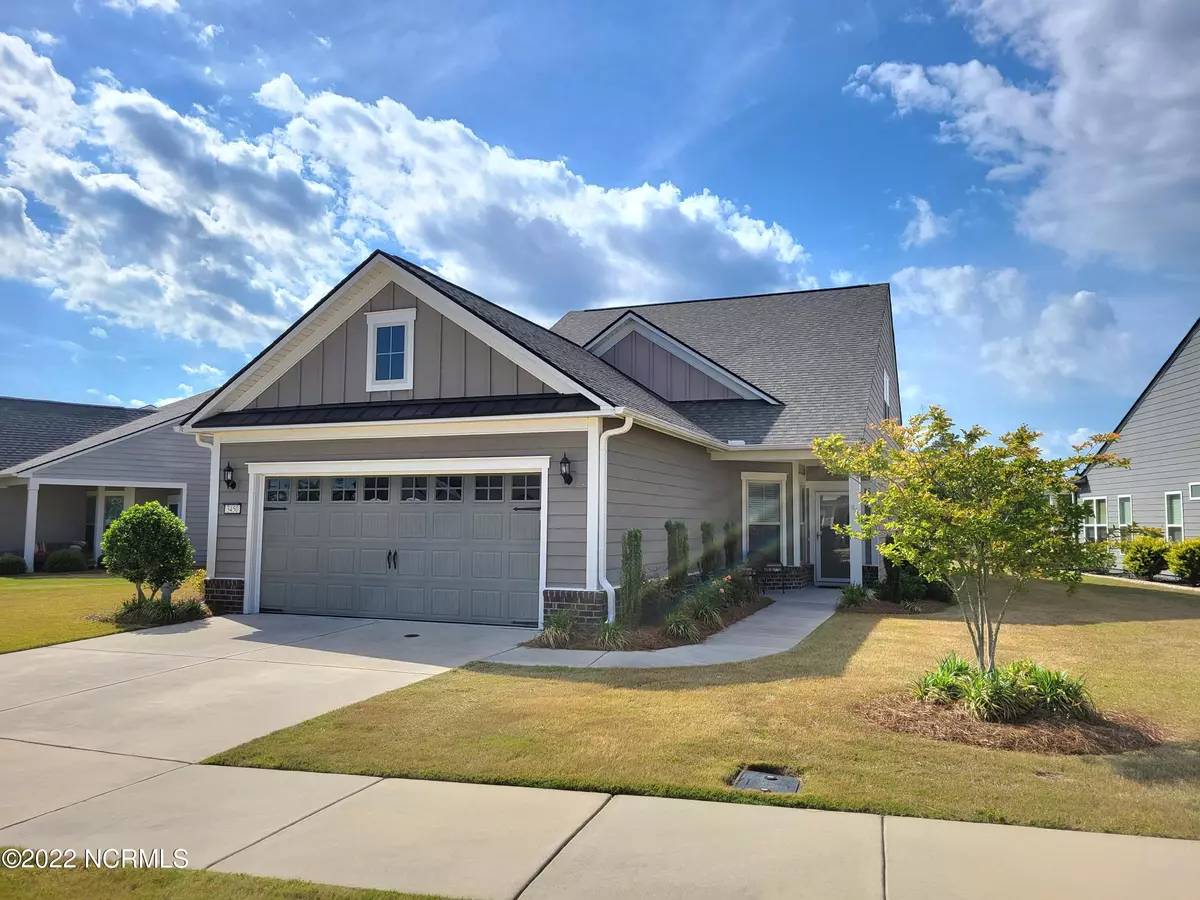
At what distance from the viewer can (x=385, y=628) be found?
1120 cm

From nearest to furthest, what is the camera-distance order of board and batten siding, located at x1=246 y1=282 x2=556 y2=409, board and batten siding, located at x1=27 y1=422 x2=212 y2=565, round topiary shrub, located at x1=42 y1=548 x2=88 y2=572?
1. board and batten siding, located at x1=246 y1=282 x2=556 y2=409
2. round topiary shrub, located at x1=42 y1=548 x2=88 y2=572
3. board and batten siding, located at x1=27 y1=422 x2=212 y2=565

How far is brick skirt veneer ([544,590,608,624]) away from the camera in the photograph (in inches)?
416

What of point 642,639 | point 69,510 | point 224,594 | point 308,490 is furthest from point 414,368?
point 69,510

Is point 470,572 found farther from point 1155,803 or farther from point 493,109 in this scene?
point 1155,803

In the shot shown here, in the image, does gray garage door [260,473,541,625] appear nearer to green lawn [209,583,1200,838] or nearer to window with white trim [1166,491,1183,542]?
green lawn [209,583,1200,838]

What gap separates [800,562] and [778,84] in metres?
9.95

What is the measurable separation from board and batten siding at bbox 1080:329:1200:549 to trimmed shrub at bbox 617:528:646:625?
47.0 feet

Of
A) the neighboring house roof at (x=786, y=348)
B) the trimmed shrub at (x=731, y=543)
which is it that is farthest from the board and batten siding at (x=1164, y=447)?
the trimmed shrub at (x=731, y=543)

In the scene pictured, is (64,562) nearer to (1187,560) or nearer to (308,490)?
(308,490)

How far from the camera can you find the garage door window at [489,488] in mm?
11633

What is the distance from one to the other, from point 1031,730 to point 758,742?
6.96ft

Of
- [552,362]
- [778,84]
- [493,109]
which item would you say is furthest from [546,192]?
[552,362]

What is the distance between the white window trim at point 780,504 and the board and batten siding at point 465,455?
7.25m

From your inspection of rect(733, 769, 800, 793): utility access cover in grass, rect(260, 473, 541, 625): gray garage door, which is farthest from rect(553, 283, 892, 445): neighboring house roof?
rect(733, 769, 800, 793): utility access cover in grass
